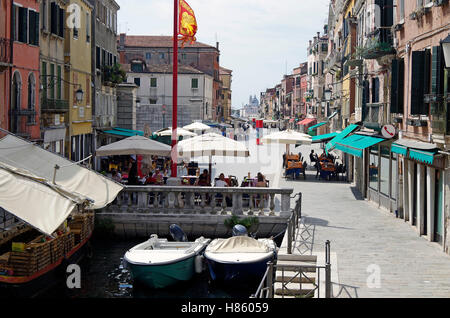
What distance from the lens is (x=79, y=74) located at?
33.4 meters

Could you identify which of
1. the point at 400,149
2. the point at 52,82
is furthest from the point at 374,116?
the point at 52,82

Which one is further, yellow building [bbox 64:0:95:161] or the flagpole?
yellow building [bbox 64:0:95:161]

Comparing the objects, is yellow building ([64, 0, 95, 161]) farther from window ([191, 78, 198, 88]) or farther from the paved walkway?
window ([191, 78, 198, 88])

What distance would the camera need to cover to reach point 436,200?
57.0 ft

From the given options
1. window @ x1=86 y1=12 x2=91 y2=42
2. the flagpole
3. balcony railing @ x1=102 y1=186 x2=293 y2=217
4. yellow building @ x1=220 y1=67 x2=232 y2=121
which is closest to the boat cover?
balcony railing @ x1=102 y1=186 x2=293 y2=217

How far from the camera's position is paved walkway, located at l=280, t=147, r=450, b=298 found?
12.4m

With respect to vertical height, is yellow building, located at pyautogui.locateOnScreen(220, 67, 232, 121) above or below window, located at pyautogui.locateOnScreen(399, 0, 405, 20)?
above

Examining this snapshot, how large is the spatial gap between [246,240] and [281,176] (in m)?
19.8

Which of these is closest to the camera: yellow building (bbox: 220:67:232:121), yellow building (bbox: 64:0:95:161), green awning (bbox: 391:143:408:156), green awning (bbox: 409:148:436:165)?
green awning (bbox: 409:148:436:165)

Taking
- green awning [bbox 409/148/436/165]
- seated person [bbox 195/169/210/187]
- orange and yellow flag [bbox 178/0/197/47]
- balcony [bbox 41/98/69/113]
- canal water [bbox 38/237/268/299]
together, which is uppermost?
orange and yellow flag [bbox 178/0/197/47]

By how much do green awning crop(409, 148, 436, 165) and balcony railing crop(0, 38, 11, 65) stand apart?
12.7 metres

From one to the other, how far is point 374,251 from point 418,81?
4896mm

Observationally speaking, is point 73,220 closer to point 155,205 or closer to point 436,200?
point 155,205
